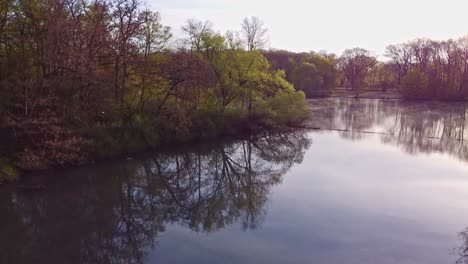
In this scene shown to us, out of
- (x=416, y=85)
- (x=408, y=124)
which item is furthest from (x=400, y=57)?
(x=408, y=124)

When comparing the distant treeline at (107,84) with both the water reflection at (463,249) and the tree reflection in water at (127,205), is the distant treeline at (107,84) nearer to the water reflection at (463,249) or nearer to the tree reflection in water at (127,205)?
the tree reflection in water at (127,205)

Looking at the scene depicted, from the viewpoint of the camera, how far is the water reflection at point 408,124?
25.9 metres

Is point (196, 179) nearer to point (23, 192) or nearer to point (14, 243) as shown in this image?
point (23, 192)

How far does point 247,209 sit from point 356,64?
64.1 meters

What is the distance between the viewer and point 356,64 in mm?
71625

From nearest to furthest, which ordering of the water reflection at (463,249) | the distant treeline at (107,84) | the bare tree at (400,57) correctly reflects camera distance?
the water reflection at (463,249), the distant treeline at (107,84), the bare tree at (400,57)

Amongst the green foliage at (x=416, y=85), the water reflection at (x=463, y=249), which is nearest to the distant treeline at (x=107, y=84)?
the water reflection at (x=463, y=249)

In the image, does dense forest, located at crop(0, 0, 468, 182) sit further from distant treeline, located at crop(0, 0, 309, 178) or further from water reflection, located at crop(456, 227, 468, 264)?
water reflection, located at crop(456, 227, 468, 264)

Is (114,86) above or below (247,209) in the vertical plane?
above

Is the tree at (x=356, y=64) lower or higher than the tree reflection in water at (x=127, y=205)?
higher

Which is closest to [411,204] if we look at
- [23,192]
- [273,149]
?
[273,149]

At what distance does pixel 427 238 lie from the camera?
37.1 feet

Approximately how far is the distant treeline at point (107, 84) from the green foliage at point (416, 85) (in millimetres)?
32890

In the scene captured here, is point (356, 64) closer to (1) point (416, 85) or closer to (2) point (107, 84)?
(1) point (416, 85)
